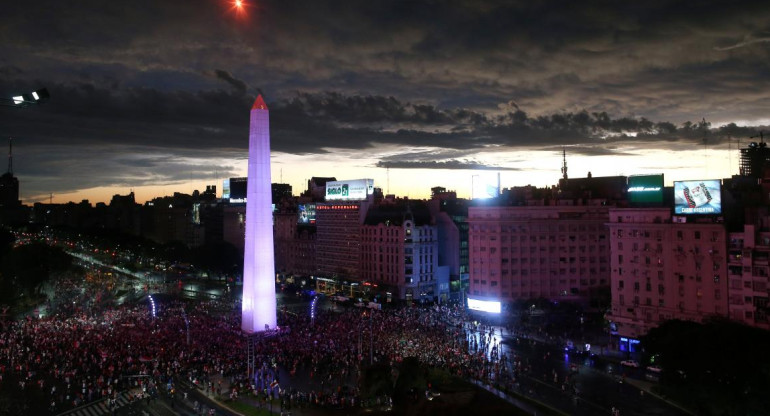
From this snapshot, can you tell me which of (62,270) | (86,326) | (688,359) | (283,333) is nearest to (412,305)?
(283,333)

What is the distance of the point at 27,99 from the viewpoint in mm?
19141

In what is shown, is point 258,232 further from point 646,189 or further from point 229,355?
point 646,189

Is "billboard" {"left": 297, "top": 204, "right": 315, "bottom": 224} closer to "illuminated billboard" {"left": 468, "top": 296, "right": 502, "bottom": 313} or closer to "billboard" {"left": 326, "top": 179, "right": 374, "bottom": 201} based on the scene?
"billboard" {"left": 326, "top": 179, "right": 374, "bottom": 201}

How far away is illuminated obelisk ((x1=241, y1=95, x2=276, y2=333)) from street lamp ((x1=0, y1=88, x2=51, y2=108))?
112 ft

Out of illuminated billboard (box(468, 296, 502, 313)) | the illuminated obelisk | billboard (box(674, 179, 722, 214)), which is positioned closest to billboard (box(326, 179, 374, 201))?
illuminated billboard (box(468, 296, 502, 313))

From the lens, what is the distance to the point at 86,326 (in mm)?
54688

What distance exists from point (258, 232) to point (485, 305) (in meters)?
29.4

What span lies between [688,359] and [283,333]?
32466mm

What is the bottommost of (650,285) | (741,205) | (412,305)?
(412,305)

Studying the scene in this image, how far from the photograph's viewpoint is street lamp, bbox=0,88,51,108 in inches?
711

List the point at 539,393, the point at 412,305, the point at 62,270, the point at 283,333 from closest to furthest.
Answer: the point at 539,393 → the point at 283,333 → the point at 412,305 → the point at 62,270

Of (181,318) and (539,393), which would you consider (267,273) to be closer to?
(181,318)

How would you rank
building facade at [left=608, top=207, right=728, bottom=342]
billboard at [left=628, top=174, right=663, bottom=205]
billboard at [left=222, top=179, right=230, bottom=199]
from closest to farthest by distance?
building facade at [left=608, top=207, right=728, bottom=342] → billboard at [left=628, top=174, right=663, bottom=205] → billboard at [left=222, top=179, right=230, bottom=199]

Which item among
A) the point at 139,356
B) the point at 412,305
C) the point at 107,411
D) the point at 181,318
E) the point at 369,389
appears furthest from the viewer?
the point at 412,305
